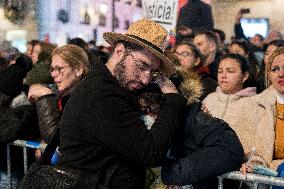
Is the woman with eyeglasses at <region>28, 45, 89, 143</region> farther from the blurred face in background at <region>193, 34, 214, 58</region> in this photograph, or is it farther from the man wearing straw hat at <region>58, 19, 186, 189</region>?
the blurred face in background at <region>193, 34, 214, 58</region>

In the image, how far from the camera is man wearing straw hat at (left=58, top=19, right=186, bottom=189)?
235 centimetres

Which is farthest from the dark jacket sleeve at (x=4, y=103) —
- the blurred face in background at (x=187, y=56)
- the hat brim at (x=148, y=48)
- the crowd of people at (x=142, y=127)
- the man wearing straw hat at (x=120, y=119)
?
the blurred face in background at (x=187, y=56)

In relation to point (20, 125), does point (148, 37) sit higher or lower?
higher

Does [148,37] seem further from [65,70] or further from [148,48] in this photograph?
[65,70]

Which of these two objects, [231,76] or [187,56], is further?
[187,56]

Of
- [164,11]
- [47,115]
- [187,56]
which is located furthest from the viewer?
[164,11]

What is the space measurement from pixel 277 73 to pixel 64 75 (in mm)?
1792

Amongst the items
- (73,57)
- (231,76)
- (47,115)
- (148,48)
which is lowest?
(47,115)

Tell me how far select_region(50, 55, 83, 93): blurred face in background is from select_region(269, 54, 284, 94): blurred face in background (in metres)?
1.64

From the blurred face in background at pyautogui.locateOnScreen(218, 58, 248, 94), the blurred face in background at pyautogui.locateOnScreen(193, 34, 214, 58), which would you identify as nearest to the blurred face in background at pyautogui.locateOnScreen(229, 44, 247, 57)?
the blurred face in background at pyautogui.locateOnScreen(193, 34, 214, 58)

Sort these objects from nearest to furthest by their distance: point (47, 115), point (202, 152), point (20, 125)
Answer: point (202, 152), point (47, 115), point (20, 125)

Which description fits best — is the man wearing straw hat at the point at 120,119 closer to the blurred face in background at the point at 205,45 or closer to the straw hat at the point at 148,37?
the straw hat at the point at 148,37

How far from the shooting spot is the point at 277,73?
3955 mm

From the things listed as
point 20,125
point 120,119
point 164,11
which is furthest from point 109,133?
point 164,11
